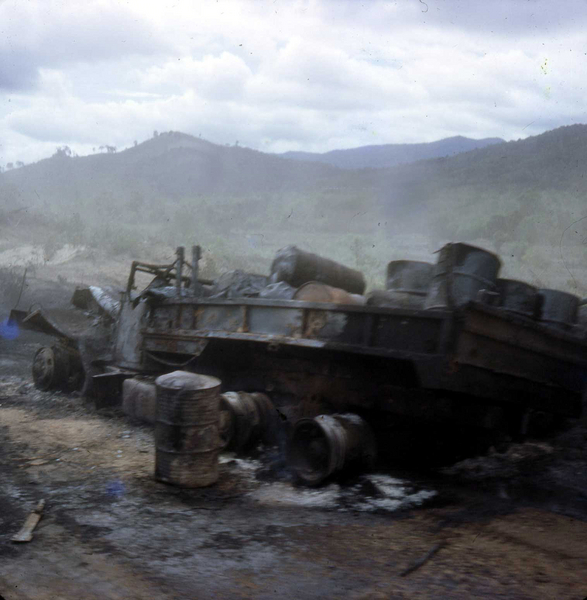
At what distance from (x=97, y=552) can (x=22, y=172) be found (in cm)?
7024

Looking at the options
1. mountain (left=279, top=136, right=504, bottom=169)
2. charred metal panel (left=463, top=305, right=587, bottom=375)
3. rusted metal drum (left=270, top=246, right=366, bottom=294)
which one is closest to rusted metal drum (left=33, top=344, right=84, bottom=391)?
rusted metal drum (left=270, top=246, right=366, bottom=294)

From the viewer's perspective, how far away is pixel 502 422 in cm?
525

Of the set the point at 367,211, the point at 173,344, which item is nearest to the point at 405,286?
the point at 173,344

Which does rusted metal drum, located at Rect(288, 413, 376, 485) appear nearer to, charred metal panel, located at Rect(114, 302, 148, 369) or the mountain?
charred metal panel, located at Rect(114, 302, 148, 369)

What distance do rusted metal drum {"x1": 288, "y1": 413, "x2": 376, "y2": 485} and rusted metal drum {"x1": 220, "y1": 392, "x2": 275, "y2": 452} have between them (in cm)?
74

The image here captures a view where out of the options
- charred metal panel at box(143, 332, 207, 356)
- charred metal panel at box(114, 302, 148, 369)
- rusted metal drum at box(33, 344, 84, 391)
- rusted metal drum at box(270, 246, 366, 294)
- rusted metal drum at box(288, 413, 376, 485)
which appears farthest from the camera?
rusted metal drum at box(33, 344, 84, 391)

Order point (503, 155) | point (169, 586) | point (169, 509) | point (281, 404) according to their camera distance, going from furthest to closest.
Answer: point (503, 155)
point (281, 404)
point (169, 509)
point (169, 586)

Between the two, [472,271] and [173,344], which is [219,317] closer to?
[173,344]

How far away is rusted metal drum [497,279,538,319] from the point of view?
220 inches

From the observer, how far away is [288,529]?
12.7 ft

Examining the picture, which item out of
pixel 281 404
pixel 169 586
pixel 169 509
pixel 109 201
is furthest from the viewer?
pixel 109 201

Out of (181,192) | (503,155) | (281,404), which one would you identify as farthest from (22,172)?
(281,404)

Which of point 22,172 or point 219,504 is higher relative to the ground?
point 22,172

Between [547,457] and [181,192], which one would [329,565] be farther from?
[181,192]
